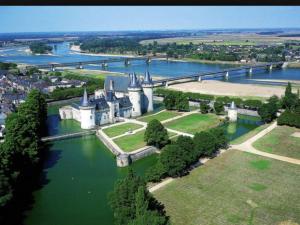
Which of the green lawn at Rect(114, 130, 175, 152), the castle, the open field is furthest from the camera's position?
the open field

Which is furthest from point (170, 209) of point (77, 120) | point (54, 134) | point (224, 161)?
point (77, 120)

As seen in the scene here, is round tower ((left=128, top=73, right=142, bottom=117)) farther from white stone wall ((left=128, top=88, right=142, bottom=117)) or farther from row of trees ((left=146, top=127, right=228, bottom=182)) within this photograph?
row of trees ((left=146, top=127, right=228, bottom=182))

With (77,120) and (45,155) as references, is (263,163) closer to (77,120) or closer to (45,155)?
(45,155)

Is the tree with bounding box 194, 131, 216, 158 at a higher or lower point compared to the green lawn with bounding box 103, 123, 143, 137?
higher

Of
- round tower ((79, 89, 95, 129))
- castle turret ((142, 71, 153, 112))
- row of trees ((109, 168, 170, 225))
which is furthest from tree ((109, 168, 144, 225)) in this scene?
castle turret ((142, 71, 153, 112))

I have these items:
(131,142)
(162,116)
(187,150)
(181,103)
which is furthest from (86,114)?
(187,150)

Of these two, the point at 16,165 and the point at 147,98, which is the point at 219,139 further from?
the point at 147,98

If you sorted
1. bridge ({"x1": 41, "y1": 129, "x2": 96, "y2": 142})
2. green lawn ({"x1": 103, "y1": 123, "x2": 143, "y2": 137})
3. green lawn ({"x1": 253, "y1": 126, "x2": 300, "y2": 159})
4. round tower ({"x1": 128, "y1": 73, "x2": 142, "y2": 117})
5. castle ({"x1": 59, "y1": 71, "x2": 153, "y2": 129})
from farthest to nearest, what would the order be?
1. round tower ({"x1": 128, "y1": 73, "x2": 142, "y2": 117})
2. castle ({"x1": 59, "y1": 71, "x2": 153, "y2": 129})
3. green lawn ({"x1": 103, "y1": 123, "x2": 143, "y2": 137})
4. bridge ({"x1": 41, "y1": 129, "x2": 96, "y2": 142})
5. green lawn ({"x1": 253, "y1": 126, "x2": 300, "y2": 159})
